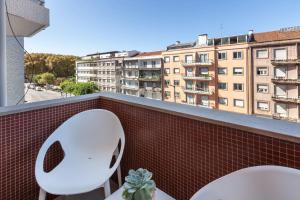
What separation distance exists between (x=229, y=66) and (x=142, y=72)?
930cm

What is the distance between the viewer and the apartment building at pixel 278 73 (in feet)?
46.7

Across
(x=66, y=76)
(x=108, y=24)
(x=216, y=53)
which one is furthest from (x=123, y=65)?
(x=66, y=76)

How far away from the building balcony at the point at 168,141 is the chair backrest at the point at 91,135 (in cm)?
18

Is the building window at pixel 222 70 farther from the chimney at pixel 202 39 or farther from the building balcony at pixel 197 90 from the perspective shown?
the chimney at pixel 202 39

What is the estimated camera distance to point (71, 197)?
161cm

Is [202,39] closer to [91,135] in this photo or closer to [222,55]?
[222,55]

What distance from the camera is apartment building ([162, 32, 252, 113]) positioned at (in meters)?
16.0

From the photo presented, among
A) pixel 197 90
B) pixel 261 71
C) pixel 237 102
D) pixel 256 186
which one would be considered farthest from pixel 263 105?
pixel 256 186

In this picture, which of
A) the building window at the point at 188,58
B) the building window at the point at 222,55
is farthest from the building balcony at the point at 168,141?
the building window at the point at 188,58

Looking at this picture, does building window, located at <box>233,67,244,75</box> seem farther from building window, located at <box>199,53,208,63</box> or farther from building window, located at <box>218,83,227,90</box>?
building window, located at <box>199,53,208,63</box>

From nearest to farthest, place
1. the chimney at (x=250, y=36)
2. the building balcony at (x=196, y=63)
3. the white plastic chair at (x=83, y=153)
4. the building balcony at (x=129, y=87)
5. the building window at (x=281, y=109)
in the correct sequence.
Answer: the white plastic chair at (x=83, y=153)
the building window at (x=281, y=109)
the chimney at (x=250, y=36)
the building balcony at (x=196, y=63)
the building balcony at (x=129, y=87)

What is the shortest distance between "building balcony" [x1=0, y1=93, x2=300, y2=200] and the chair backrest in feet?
0.58

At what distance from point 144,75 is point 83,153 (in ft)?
70.3

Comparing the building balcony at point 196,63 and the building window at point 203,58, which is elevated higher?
the building window at point 203,58
